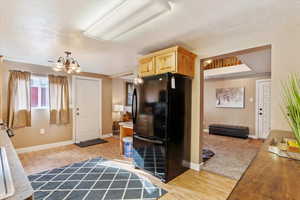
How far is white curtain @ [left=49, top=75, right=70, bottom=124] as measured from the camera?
4.07 m

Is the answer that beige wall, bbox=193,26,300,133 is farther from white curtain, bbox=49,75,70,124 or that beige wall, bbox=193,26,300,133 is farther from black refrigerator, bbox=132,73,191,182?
white curtain, bbox=49,75,70,124

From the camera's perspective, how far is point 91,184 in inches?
89.8

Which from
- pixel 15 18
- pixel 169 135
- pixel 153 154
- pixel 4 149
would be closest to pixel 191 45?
pixel 169 135

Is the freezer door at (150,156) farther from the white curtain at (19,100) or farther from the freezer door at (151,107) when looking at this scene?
the white curtain at (19,100)

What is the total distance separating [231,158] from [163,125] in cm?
212

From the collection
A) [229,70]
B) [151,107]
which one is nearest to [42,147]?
[151,107]

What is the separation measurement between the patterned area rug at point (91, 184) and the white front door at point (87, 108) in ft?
6.41

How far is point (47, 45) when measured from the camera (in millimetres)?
2633

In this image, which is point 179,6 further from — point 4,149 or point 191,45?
point 4,149

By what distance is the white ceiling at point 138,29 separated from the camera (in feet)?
5.03

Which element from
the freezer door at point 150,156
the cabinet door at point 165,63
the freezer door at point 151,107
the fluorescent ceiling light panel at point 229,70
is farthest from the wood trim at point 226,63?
the freezer door at point 150,156

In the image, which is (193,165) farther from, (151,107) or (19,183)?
(19,183)

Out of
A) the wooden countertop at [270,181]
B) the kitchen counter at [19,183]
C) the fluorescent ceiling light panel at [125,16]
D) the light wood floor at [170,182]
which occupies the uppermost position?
the fluorescent ceiling light panel at [125,16]

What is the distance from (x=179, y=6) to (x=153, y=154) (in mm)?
2118
